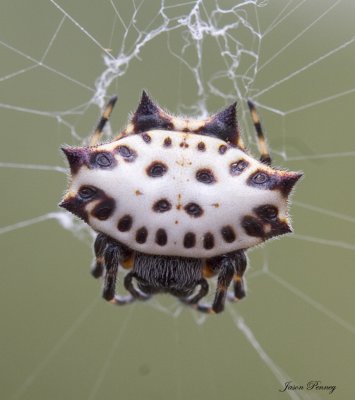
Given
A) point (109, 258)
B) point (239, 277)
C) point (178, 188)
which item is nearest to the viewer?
point (178, 188)

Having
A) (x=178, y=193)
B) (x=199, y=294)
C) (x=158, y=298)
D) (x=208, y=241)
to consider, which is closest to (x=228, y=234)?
(x=208, y=241)

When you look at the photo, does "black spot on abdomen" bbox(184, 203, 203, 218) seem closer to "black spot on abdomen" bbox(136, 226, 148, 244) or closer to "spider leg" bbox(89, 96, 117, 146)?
"black spot on abdomen" bbox(136, 226, 148, 244)

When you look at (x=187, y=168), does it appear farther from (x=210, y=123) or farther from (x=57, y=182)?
(x=57, y=182)

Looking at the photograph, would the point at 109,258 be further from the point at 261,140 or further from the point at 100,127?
the point at 261,140

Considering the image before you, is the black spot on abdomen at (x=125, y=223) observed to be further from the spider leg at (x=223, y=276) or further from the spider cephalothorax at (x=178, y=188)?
the spider leg at (x=223, y=276)

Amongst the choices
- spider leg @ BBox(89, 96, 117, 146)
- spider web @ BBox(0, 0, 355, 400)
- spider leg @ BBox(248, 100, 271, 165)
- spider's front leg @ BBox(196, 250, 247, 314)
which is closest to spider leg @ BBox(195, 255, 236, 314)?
spider's front leg @ BBox(196, 250, 247, 314)

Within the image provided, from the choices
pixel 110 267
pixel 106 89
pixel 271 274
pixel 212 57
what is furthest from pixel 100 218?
pixel 271 274
